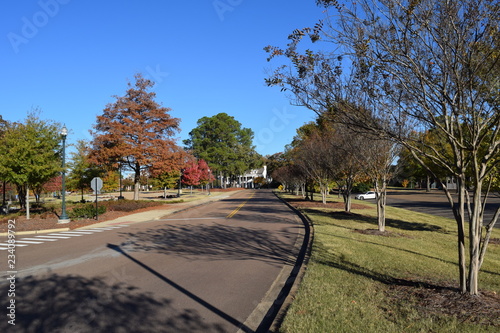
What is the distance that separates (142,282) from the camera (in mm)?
6754

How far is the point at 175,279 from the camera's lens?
6980mm

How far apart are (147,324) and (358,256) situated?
18.6 ft

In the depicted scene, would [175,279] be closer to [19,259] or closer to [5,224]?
[19,259]

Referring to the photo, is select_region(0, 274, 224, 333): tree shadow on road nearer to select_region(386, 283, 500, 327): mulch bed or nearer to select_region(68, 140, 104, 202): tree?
select_region(386, 283, 500, 327): mulch bed

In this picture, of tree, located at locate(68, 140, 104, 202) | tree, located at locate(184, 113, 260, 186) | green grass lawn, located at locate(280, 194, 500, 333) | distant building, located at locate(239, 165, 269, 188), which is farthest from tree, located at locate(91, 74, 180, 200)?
distant building, located at locate(239, 165, 269, 188)

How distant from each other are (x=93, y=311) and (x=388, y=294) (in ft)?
15.3

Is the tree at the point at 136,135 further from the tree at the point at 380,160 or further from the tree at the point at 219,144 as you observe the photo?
the tree at the point at 219,144

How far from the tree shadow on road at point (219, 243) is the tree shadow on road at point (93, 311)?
11.1 feet

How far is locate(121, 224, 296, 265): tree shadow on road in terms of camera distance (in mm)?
9359

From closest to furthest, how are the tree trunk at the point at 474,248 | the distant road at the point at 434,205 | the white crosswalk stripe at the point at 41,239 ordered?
the tree trunk at the point at 474,248 → the white crosswalk stripe at the point at 41,239 → the distant road at the point at 434,205

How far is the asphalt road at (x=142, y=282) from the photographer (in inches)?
190

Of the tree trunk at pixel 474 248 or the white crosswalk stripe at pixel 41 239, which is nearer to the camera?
the tree trunk at pixel 474 248

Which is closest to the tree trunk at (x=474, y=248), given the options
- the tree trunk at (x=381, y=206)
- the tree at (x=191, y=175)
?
the tree trunk at (x=381, y=206)

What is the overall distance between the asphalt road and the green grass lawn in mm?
898
